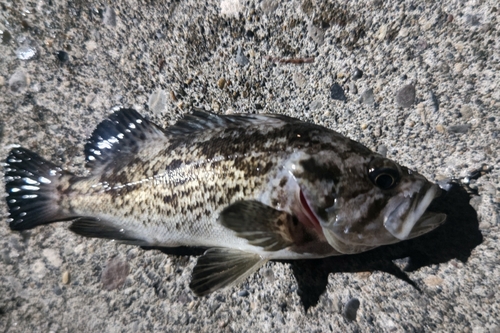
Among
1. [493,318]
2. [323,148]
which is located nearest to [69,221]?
[323,148]

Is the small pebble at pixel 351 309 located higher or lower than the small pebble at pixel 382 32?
lower

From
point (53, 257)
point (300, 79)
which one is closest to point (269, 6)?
point (300, 79)

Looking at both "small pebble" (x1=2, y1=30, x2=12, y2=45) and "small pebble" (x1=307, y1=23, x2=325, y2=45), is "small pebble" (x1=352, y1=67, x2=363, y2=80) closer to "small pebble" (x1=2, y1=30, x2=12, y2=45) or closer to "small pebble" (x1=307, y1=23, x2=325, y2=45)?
"small pebble" (x1=307, y1=23, x2=325, y2=45)

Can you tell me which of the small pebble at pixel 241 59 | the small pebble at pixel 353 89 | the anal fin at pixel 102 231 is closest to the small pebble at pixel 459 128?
the small pebble at pixel 353 89

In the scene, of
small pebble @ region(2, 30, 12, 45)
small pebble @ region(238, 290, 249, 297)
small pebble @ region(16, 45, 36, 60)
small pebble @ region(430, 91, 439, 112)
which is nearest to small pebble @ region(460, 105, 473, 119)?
small pebble @ region(430, 91, 439, 112)

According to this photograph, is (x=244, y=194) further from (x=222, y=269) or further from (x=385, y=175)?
(x=385, y=175)

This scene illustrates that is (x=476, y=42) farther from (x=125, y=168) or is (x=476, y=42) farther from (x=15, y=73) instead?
(x=15, y=73)

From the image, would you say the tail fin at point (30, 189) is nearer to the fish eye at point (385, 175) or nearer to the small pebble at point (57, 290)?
the small pebble at point (57, 290)
